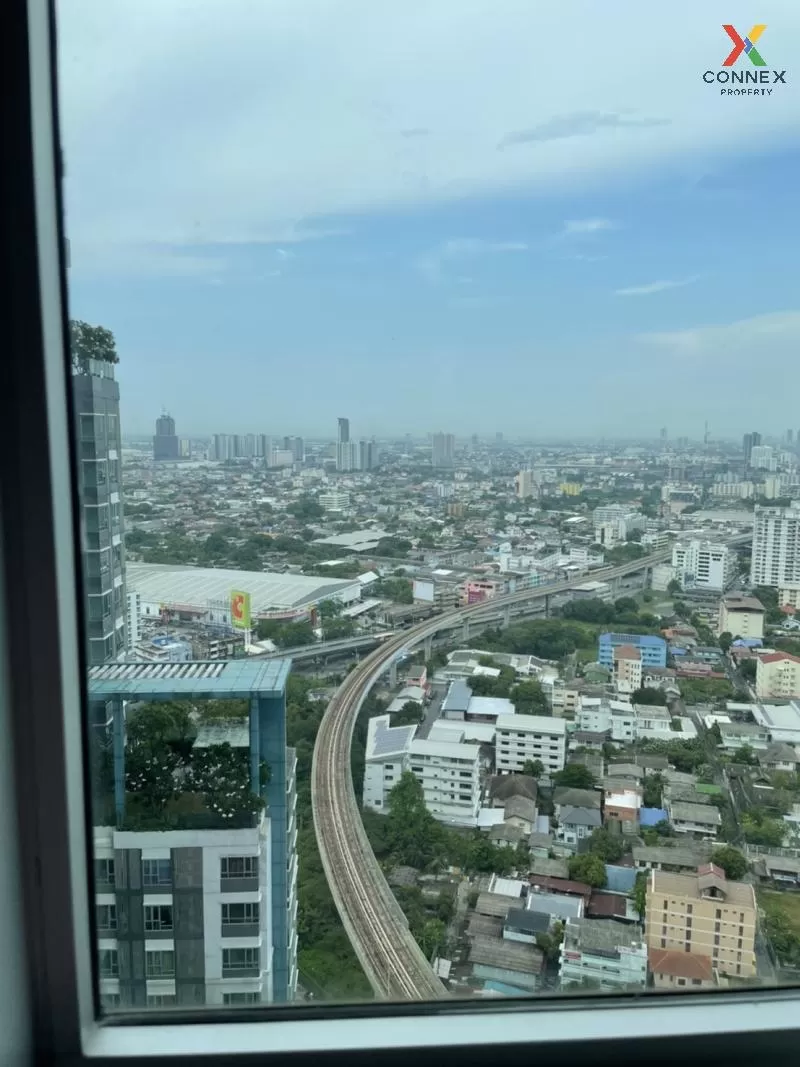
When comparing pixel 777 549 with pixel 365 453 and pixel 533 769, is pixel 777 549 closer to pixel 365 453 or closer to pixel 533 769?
pixel 533 769

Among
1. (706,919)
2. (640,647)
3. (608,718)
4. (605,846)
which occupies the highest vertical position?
(640,647)

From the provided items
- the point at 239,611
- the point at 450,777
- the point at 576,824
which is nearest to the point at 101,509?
the point at 239,611

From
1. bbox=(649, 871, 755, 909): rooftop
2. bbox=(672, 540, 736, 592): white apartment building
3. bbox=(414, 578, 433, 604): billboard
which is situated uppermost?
bbox=(672, 540, 736, 592): white apartment building

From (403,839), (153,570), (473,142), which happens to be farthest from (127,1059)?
(473,142)

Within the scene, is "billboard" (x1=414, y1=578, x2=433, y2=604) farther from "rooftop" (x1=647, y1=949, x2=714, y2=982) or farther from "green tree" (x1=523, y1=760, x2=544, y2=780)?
"rooftop" (x1=647, y1=949, x2=714, y2=982)

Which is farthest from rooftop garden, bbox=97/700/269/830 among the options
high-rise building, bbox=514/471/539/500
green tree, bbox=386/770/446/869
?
high-rise building, bbox=514/471/539/500
